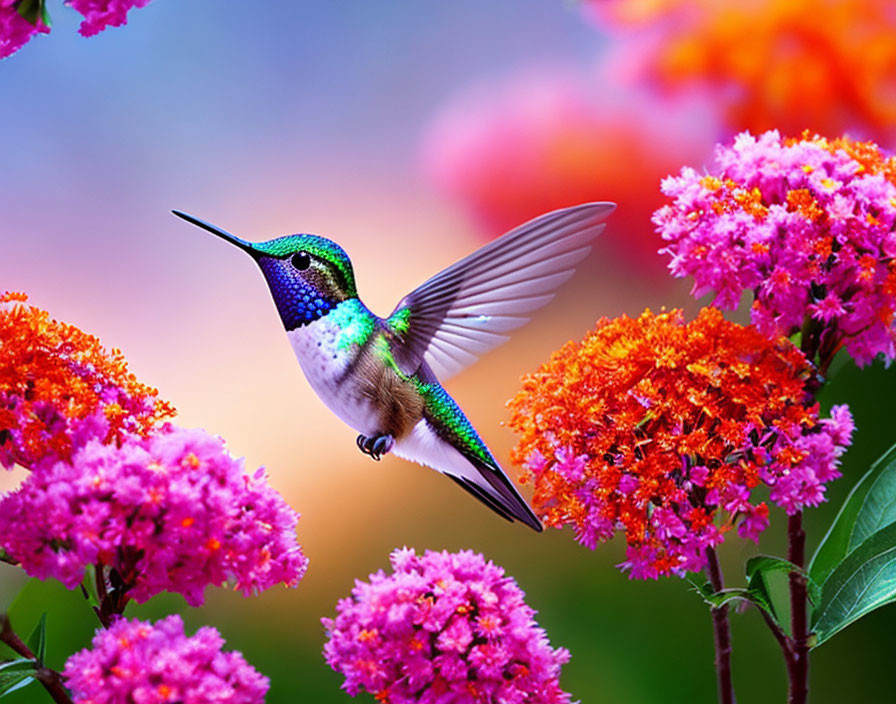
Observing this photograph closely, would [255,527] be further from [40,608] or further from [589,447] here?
[40,608]

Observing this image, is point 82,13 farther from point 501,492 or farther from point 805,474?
point 805,474

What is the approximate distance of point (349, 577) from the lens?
4.51ft

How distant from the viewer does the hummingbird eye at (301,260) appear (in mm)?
1036

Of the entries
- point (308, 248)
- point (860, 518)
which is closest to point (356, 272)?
point (308, 248)

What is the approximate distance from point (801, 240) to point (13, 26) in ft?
2.58

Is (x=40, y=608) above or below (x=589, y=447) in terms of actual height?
above

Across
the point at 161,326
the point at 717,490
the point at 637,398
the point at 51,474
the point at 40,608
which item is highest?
the point at 161,326

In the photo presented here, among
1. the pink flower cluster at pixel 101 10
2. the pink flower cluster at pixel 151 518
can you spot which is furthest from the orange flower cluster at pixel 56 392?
the pink flower cluster at pixel 101 10

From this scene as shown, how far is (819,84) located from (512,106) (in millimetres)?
506

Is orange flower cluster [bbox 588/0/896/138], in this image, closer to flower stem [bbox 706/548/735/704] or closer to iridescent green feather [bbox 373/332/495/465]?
iridescent green feather [bbox 373/332/495/465]

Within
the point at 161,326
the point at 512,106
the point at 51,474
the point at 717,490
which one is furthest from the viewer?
the point at 512,106

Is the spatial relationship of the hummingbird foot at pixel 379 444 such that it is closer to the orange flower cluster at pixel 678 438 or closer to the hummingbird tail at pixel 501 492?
the hummingbird tail at pixel 501 492

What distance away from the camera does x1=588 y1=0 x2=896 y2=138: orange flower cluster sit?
1.52 metres

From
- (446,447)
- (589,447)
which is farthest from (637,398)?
(446,447)
